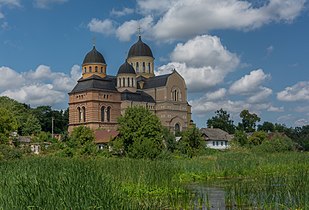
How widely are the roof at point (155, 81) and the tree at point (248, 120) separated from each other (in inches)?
667

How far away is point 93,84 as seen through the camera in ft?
212

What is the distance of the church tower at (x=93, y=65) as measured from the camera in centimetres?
7144

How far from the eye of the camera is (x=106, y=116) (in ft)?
213

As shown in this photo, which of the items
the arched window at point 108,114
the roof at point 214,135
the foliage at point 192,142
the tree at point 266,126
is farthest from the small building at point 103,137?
the tree at point 266,126

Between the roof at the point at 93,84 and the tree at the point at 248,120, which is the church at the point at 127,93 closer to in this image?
the roof at the point at 93,84

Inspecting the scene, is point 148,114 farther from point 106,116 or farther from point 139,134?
point 106,116

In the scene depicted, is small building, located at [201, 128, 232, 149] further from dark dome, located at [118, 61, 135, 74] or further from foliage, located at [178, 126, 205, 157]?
foliage, located at [178, 126, 205, 157]

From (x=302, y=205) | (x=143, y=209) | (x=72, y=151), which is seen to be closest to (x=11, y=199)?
(x=143, y=209)

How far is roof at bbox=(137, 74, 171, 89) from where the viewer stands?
241 ft

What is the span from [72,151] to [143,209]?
1043 inches

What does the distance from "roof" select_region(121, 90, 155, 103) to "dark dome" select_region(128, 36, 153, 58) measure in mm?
8725

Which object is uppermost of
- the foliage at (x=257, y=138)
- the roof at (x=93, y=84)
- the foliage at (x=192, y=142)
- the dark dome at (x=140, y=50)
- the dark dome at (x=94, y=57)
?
the dark dome at (x=140, y=50)

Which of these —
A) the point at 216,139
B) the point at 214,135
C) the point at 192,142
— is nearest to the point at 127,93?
the point at 214,135

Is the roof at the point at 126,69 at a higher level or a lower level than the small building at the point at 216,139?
higher
